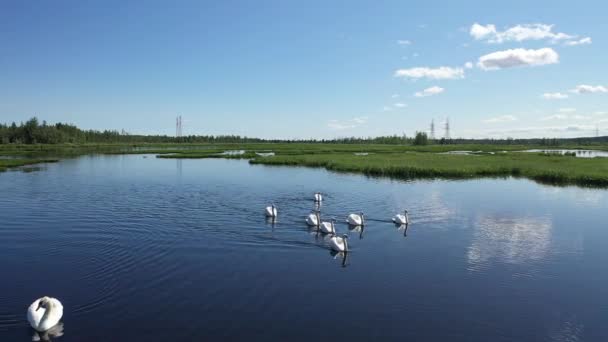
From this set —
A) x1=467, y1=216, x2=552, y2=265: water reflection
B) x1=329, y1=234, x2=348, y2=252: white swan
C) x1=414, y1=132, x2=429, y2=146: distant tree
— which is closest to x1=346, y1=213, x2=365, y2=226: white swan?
x1=329, y1=234, x2=348, y2=252: white swan

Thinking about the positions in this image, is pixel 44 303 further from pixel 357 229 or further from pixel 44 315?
pixel 357 229

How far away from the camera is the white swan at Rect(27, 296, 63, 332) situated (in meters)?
10.7

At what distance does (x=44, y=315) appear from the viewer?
422 inches

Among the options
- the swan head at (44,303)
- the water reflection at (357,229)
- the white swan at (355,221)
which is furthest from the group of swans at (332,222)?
the swan head at (44,303)

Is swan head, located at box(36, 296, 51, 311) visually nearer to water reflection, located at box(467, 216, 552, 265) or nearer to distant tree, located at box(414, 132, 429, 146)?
water reflection, located at box(467, 216, 552, 265)

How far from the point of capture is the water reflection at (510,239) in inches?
701

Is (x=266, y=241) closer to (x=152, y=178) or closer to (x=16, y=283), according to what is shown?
(x=16, y=283)

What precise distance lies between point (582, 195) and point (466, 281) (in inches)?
1070

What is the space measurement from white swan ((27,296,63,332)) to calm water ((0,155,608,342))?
1.22ft

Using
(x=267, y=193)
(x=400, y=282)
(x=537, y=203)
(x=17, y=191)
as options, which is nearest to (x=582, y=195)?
(x=537, y=203)

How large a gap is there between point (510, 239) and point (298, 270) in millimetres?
11450

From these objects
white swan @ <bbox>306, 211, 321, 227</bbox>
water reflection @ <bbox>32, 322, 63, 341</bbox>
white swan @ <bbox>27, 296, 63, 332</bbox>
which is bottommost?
water reflection @ <bbox>32, 322, 63, 341</bbox>

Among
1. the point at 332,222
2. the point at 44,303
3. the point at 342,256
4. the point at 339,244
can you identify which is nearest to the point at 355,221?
the point at 332,222

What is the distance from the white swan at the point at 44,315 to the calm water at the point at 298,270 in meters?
0.37
